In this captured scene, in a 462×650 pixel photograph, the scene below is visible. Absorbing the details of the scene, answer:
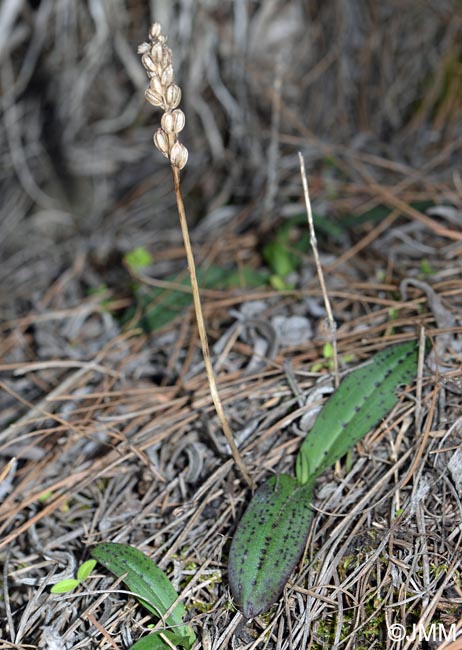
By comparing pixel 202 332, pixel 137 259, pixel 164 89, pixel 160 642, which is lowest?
pixel 160 642

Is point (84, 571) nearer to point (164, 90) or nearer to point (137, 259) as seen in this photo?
point (164, 90)

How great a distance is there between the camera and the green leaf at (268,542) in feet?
3.91

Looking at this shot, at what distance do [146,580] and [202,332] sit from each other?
50cm

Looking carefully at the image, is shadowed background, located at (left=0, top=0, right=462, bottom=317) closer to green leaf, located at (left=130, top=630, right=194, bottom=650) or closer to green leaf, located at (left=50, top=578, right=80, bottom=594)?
green leaf, located at (left=50, top=578, right=80, bottom=594)

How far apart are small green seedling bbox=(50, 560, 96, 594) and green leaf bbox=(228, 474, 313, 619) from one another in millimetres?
300

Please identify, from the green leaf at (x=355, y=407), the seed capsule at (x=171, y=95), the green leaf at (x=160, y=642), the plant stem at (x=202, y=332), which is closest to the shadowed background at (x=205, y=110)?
the green leaf at (x=355, y=407)

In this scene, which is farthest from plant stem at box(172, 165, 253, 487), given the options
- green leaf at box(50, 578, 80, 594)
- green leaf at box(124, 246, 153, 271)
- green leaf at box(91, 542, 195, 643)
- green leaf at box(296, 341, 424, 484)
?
green leaf at box(124, 246, 153, 271)

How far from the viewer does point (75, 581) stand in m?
1.30

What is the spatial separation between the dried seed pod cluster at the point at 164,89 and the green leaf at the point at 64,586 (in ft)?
2.83

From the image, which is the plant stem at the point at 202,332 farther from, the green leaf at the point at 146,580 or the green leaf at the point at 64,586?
the green leaf at the point at 64,586

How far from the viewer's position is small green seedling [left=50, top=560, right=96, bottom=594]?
4.24 ft

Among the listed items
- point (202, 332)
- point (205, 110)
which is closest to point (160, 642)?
point (202, 332)

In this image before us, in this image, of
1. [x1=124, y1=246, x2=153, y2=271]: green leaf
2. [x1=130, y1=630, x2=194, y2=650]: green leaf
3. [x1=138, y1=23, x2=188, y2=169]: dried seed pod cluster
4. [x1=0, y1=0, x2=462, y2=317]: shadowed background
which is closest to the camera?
[x1=138, y1=23, x2=188, y2=169]: dried seed pod cluster

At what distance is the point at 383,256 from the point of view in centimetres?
204
